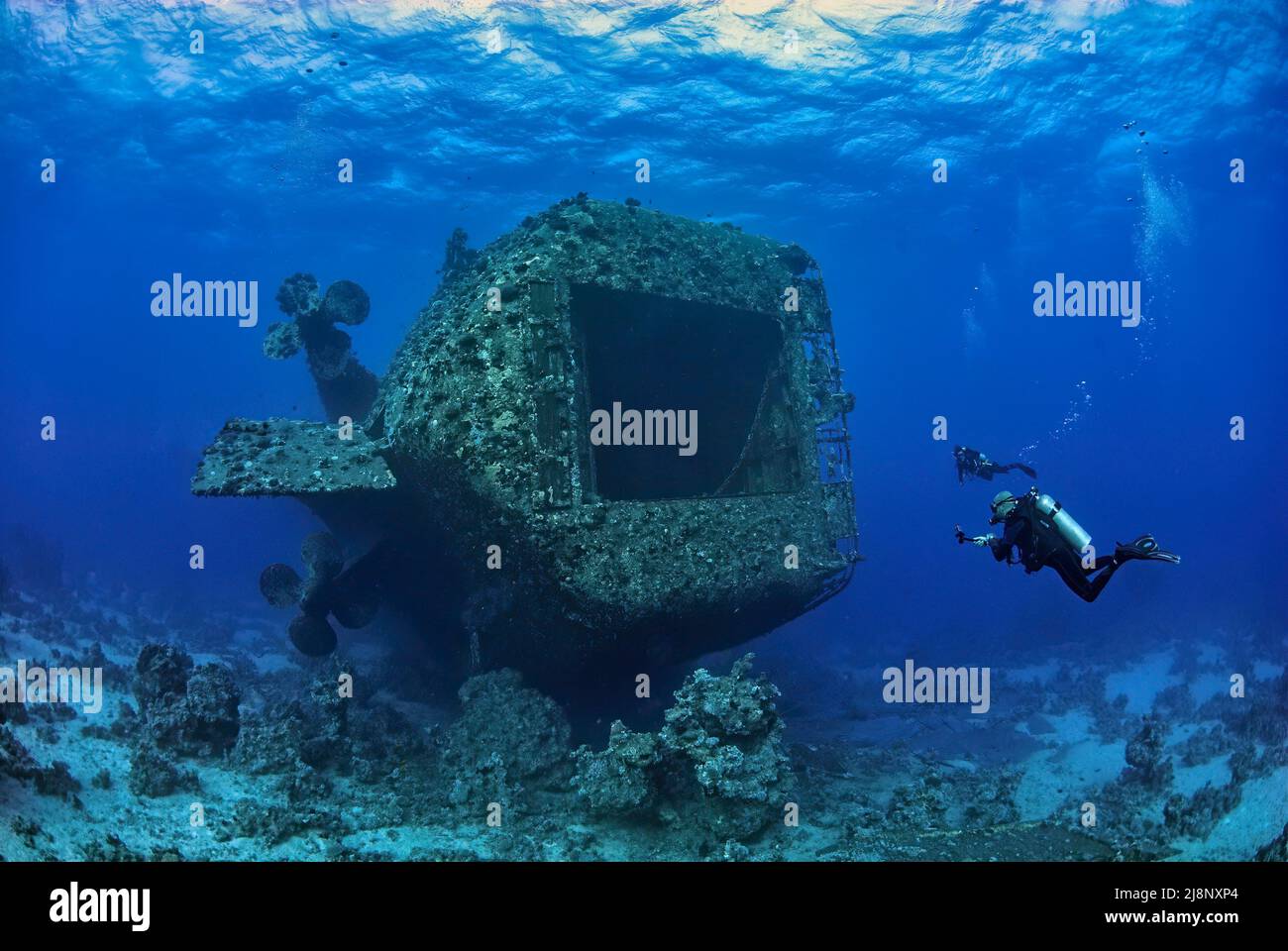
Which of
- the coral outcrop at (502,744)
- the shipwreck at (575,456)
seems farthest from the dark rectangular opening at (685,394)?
the coral outcrop at (502,744)

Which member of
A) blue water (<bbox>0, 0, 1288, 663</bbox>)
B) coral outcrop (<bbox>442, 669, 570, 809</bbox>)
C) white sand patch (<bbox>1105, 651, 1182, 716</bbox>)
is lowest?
white sand patch (<bbox>1105, 651, 1182, 716</bbox>)

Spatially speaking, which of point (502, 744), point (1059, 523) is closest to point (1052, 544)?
point (1059, 523)

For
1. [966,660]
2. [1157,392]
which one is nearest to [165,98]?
[966,660]

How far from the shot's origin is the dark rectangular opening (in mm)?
10430

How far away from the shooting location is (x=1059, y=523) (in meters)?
6.77

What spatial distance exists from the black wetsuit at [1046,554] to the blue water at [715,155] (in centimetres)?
1843

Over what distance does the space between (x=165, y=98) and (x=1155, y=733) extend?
3464 cm

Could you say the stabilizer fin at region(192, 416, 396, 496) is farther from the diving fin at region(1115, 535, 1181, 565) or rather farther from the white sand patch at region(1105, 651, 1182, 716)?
the white sand patch at region(1105, 651, 1182, 716)

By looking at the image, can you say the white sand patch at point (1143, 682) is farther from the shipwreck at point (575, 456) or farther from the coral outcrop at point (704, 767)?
the coral outcrop at point (704, 767)

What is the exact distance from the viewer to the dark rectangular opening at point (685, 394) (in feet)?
34.2

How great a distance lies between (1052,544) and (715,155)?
24.3m

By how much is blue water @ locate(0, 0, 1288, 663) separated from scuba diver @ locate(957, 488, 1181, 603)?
60.1 ft

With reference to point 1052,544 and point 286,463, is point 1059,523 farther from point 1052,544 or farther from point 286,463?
point 286,463

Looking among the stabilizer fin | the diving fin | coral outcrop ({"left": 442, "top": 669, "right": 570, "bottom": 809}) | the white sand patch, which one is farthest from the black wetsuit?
the white sand patch
